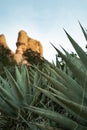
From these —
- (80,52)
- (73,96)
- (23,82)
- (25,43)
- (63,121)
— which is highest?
(25,43)

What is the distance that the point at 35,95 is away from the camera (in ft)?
16.8

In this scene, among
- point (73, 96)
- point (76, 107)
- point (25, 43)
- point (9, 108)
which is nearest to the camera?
point (76, 107)

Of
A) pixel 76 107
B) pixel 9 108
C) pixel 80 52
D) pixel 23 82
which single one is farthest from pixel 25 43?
pixel 76 107

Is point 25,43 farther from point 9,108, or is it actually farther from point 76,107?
point 76,107

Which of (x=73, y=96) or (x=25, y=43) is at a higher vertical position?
(x=25, y=43)

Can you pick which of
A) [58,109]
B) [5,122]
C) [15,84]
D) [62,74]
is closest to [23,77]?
[15,84]

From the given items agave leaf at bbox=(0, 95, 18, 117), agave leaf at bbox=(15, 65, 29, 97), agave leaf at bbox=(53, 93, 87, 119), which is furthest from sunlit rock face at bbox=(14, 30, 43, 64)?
agave leaf at bbox=(53, 93, 87, 119)

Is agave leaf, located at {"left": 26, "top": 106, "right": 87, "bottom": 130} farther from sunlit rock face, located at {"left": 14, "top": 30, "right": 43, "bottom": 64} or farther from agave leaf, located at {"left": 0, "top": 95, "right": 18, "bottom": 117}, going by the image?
sunlit rock face, located at {"left": 14, "top": 30, "right": 43, "bottom": 64}

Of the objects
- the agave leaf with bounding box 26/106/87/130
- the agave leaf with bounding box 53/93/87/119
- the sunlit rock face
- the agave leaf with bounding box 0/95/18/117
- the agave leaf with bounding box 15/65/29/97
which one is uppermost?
the sunlit rock face

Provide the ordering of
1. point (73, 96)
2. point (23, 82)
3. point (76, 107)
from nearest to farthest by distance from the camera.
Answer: point (76, 107) → point (73, 96) → point (23, 82)

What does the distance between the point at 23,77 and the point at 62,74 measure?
9.91 ft

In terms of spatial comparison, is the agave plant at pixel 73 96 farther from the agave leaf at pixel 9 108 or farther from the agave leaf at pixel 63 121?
the agave leaf at pixel 9 108

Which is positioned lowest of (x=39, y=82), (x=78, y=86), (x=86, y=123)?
(x=86, y=123)

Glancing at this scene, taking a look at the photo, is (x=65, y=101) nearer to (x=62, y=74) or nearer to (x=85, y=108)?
(x=85, y=108)
